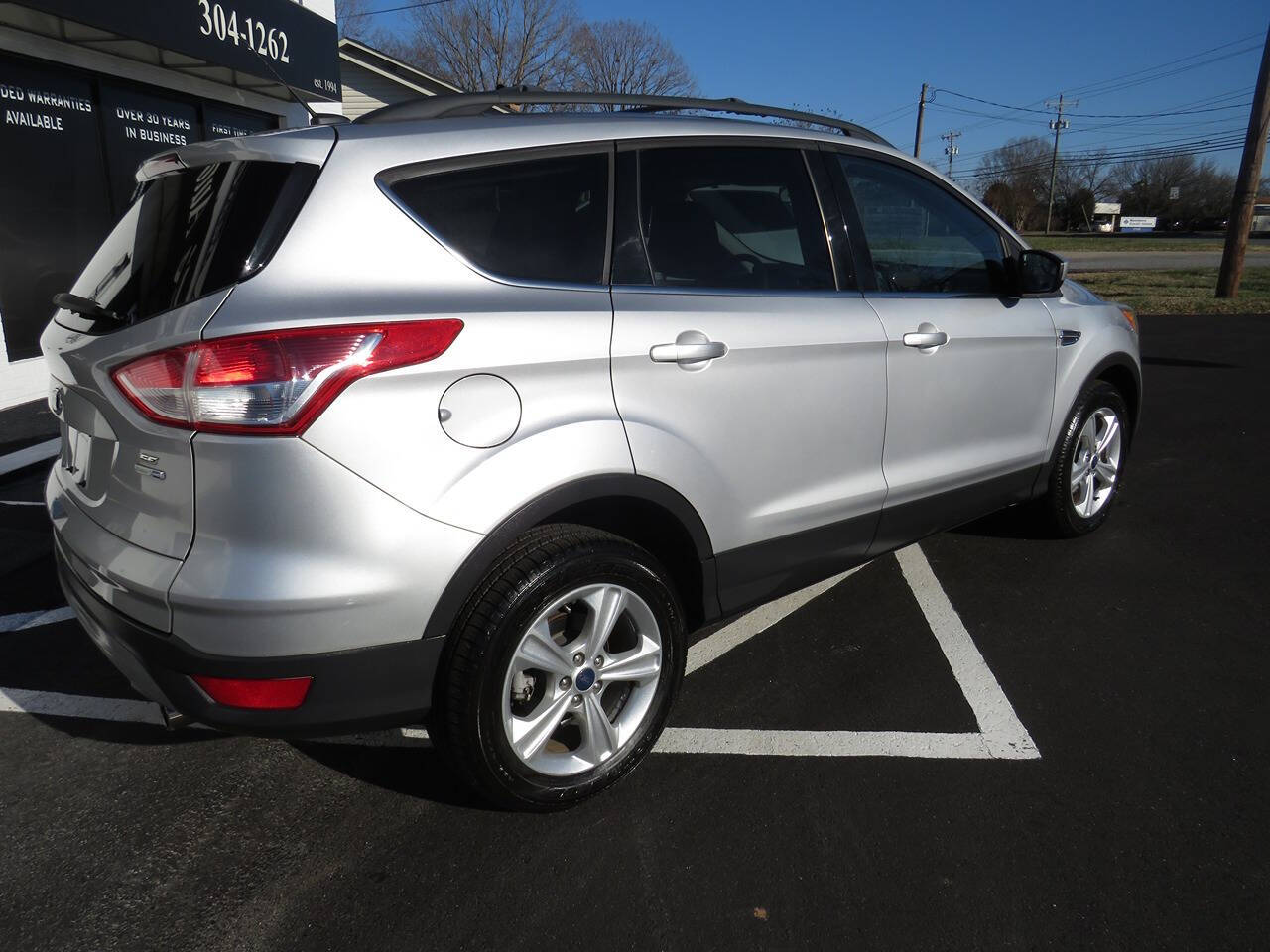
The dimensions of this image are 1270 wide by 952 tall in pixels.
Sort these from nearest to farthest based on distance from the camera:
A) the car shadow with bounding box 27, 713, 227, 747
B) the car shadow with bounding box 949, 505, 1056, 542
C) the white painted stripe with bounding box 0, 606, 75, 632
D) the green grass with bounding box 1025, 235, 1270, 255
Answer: the car shadow with bounding box 27, 713, 227, 747, the white painted stripe with bounding box 0, 606, 75, 632, the car shadow with bounding box 949, 505, 1056, 542, the green grass with bounding box 1025, 235, 1270, 255

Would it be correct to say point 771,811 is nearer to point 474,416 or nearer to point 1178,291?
point 474,416

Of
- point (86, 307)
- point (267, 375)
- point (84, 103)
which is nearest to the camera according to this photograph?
point (267, 375)

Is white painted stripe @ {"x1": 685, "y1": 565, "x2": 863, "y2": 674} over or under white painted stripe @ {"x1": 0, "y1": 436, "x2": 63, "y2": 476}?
over

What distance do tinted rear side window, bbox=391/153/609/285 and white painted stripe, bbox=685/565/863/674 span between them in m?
1.59

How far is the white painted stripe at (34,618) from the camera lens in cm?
380

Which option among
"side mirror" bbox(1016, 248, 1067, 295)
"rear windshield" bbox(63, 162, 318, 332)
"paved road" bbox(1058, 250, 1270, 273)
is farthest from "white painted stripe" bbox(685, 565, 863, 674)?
"paved road" bbox(1058, 250, 1270, 273)

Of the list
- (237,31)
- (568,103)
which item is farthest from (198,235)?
(237,31)

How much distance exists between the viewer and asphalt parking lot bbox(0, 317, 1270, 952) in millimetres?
2186

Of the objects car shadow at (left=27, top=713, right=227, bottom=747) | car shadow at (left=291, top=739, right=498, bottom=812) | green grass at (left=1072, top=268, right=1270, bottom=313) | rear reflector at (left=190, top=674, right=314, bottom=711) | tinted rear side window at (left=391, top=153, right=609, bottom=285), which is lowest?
green grass at (left=1072, top=268, right=1270, bottom=313)

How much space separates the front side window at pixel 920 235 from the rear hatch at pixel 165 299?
1.93m

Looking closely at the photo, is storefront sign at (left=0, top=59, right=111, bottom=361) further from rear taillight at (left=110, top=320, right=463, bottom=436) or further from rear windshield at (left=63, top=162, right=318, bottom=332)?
rear taillight at (left=110, top=320, right=463, bottom=436)

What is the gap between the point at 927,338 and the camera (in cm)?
336

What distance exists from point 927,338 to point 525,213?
1612 millimetres

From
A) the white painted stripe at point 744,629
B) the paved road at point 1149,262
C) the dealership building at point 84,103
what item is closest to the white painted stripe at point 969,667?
the white painted stripe at point 744,629
